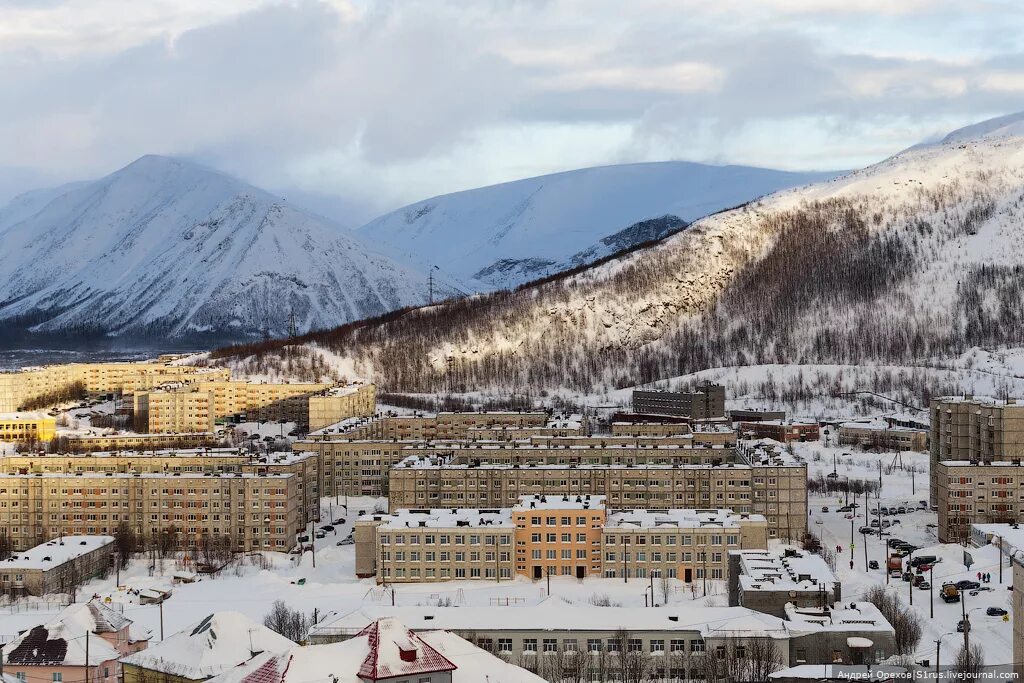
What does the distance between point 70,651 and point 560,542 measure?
19.1 m

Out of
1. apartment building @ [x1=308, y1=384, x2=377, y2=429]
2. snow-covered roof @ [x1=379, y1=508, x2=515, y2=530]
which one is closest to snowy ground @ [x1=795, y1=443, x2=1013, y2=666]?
snow-covered roof @ [x1=379, y1=508, x2=515, y2=530]

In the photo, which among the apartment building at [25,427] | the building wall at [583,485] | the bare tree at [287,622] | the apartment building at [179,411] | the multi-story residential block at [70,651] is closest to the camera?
the multi-story residential block at [70,651]

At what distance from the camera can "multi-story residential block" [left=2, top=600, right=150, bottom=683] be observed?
1175 inches

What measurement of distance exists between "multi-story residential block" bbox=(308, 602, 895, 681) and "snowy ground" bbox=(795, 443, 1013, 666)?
3.13 m

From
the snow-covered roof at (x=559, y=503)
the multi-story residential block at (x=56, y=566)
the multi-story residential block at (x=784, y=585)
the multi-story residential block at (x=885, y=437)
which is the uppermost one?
the multi-story residential block at (x=885, y=437)

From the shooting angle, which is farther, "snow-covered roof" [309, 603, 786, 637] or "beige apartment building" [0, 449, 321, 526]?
"beige apartment building" [0, 449, 321, 526]

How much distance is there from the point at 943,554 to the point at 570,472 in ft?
46.8

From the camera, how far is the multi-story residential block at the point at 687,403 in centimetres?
9006

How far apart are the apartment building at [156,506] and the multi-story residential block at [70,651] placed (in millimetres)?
20449

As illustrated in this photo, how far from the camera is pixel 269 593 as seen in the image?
43719 mm

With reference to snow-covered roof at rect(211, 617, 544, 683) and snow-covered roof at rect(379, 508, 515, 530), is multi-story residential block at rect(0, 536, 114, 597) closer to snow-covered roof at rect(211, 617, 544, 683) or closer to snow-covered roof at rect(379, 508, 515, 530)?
snow-covered roof at rect(379, 508, 515, 530)

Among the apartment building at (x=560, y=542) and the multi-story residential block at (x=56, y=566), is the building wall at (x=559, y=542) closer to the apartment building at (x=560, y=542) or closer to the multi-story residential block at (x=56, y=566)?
the apartment building at (x=560, y=542)

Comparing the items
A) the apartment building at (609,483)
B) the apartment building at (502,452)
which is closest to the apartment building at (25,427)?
the apartment building at (502,452)

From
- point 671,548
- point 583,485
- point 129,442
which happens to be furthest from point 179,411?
point 671,548
